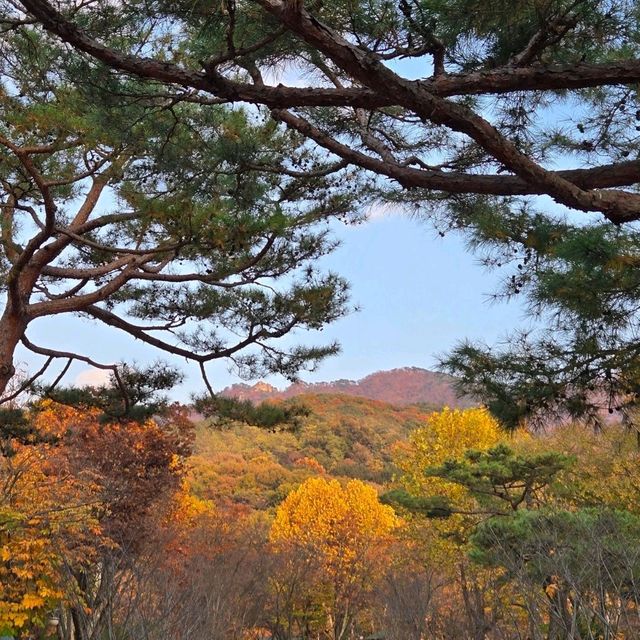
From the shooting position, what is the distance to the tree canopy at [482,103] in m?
2.24

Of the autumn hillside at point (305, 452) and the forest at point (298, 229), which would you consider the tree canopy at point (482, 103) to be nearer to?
the forest at point (298, 229)

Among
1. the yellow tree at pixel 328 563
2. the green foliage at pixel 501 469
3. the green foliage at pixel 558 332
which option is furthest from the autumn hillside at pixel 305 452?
the green foliage at pixel 558 332

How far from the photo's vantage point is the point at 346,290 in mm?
5992

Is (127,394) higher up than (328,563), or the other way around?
(127,394)

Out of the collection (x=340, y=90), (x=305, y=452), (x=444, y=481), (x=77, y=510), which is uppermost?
(x=305, y=452)

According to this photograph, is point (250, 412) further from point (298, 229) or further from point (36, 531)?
point (36, 531)

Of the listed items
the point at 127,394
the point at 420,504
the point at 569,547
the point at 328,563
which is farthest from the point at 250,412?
the point at 328,563

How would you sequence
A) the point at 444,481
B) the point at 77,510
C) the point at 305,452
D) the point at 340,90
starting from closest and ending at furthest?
the point at 340,90
the point at 77,510
the point at 444,481
the point at 305,452

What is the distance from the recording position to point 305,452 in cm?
2669

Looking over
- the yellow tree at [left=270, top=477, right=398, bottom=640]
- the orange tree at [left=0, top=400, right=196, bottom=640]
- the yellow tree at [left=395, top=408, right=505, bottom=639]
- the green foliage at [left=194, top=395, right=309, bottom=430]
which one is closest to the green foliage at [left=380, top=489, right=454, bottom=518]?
the yellow tree at [left=395, top=408, right=505, bottom=639]

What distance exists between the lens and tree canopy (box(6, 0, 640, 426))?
224 centimetres

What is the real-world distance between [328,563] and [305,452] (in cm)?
1508

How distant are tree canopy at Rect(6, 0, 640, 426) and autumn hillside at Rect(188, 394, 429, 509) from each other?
48.0 feet

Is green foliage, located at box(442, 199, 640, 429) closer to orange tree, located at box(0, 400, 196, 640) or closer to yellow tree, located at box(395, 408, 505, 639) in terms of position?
orange tree, located at box(0, 400, 196, 640)
